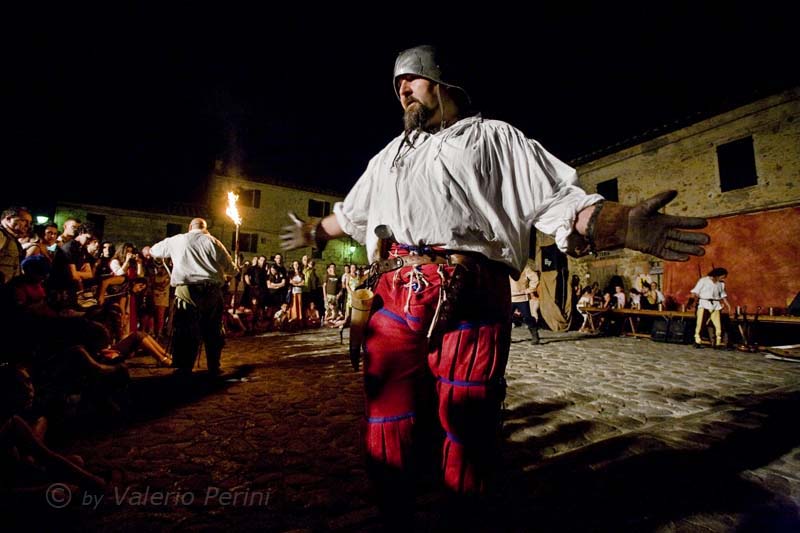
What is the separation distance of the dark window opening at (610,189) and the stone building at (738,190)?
0.70 m

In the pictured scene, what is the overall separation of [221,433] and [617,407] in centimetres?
407

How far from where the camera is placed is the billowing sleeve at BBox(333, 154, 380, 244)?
1.89 m

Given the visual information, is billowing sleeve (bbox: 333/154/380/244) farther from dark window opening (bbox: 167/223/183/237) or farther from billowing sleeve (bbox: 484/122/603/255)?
dark window opening (bbox: 167/223/183/237)

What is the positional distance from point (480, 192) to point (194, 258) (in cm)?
473

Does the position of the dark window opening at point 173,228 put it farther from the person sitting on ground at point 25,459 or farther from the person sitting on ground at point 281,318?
the person sitting on ground at point 25,459

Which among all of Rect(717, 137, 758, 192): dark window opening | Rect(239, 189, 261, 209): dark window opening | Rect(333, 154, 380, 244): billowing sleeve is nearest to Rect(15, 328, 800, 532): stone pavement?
Rect(333, 154, 380, 244): billowing sleeve

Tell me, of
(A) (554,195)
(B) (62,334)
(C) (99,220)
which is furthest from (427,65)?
(C) (99,220)

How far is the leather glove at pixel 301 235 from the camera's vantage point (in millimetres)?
2199

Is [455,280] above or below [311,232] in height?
below

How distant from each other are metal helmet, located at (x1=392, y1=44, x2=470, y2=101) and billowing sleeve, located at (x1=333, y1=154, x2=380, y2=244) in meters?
0.45

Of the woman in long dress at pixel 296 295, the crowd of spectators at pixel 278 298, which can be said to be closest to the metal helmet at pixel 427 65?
the crowd of spectators at pixel 278 298

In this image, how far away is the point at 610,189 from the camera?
18.1m

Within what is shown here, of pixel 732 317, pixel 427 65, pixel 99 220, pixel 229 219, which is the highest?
pixel 229 219

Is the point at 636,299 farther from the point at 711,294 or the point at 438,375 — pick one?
the point at 438,375
